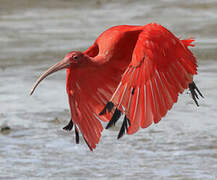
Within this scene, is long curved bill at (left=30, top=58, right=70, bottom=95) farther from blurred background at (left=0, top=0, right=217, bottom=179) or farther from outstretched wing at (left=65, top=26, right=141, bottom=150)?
blurred background at (left=0, top=0, right=217, bottom=179)

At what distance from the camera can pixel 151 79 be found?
15.8 ft

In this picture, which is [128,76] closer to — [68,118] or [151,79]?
[151,79]

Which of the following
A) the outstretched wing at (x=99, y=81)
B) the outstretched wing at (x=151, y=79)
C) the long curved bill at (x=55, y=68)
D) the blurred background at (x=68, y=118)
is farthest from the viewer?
the blurred background at (x=68, y=118)

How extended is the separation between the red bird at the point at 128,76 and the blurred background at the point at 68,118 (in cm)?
59

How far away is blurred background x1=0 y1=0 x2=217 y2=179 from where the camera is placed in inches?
229

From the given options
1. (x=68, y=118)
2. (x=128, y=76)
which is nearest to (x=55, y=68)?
(x=128, y=76)

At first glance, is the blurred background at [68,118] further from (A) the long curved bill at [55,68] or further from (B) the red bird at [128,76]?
(A) the long curved bill at [55,68]

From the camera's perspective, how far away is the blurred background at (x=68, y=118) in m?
5.82

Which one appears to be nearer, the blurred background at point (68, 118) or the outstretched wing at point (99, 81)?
the outstretched wing at point (99, 81)

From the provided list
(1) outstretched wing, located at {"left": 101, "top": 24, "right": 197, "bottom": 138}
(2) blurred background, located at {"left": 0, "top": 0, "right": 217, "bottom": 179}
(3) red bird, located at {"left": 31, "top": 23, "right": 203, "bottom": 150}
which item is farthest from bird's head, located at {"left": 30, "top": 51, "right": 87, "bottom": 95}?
(2) blurred background, located at {"left": 0, "top": 0, "right": 217, "bottom": 179}

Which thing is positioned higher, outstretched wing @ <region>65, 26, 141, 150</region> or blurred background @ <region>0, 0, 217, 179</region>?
outstretched wing @ <region>65, 26, 141, 150</region>

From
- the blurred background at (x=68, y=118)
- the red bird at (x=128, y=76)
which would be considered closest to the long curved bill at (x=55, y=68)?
the red bird at (x=128, y=76)

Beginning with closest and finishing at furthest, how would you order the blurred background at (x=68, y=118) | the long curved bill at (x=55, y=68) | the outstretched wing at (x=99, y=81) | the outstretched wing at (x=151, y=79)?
the outstretched wing at (x=151, y=79) → the long curved bill at (x=55, y=68) → the outstretched wing at (x=99, y=81) → the blurred background at (x=68, y=118)

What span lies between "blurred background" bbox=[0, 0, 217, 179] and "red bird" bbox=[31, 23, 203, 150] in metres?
0.59
